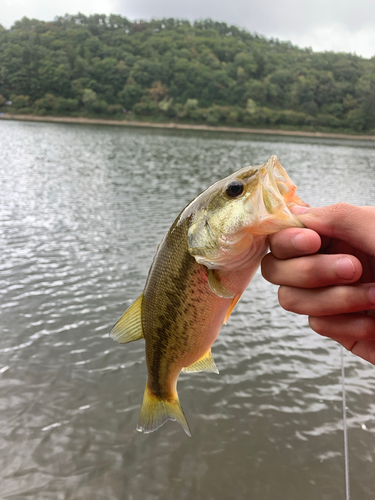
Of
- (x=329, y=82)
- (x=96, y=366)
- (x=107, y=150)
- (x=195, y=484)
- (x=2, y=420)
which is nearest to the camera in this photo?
(x=195, y=484)

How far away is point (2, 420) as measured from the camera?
4652mm

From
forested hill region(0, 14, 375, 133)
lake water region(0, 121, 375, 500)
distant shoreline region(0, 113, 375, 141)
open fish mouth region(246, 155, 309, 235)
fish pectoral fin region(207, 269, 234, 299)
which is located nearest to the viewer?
open fish mouth region(246, 155, 309, 235)

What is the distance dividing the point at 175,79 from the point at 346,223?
125 m

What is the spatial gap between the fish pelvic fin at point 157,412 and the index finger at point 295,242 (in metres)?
1.58

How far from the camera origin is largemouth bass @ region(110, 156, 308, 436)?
1681mm

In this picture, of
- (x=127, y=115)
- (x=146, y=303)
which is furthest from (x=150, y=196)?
(x=127, y=115)

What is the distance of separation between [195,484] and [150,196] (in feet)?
49.4

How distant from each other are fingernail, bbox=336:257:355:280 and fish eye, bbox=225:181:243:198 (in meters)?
0.59

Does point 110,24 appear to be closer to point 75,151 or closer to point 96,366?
point 75,151

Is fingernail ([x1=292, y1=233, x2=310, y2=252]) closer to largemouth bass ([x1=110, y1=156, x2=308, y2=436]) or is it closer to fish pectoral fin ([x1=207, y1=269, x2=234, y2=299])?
largemouth bass ([x1=110, y1=156, x2=308, y2=436])

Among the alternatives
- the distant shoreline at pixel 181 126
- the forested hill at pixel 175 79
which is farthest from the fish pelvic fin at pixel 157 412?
the forested hill at pixel 175 79

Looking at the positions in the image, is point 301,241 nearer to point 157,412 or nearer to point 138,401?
point 157,412

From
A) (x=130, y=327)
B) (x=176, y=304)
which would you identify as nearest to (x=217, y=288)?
(x=176, y=304)

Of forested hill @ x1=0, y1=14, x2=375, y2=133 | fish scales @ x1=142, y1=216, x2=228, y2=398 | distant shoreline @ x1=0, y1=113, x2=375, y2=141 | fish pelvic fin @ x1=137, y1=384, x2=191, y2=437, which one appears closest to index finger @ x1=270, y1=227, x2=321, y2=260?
fish scales @ x1=142, y1=216, x2=228, y2=398
